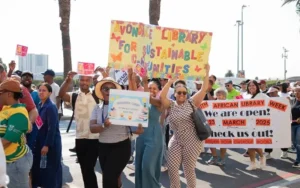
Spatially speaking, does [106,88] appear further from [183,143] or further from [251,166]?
[251,166]

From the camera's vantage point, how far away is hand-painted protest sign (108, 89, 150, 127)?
509 cm

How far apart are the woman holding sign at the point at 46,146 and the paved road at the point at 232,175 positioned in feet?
3.67

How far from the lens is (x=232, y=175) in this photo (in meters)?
7.98

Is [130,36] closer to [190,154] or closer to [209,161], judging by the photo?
[190,154]

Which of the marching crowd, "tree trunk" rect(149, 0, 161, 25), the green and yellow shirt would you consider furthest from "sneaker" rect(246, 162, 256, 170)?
"tree trunk" rect(149, 0, 161, 25)

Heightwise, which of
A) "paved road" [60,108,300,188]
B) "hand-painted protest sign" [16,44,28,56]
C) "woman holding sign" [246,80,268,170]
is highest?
"hand-painted protest sign" [16,44,28,56]

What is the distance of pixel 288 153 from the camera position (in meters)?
10.6

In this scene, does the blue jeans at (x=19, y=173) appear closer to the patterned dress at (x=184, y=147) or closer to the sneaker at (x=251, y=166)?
the patterned dress at (x=184, y=147)

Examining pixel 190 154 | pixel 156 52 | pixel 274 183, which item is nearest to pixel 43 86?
pixel 156 52

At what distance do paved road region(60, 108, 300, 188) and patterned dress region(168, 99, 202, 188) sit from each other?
1.36m

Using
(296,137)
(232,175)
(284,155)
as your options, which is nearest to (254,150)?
(232,175)

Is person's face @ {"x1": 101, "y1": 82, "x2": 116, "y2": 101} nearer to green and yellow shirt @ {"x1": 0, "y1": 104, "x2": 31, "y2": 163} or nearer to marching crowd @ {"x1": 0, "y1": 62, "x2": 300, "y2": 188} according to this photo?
marching crowd @ {"x1": 0, "y1": 62, "x2": 300, "y2": 188}

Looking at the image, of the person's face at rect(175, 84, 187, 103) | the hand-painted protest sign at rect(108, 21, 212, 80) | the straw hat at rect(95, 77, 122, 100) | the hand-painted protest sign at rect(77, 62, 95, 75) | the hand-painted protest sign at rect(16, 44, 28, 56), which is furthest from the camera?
the hand-painted protest sign at rect(16, 44, 28, 56)

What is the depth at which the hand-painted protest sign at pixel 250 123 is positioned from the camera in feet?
27.6
